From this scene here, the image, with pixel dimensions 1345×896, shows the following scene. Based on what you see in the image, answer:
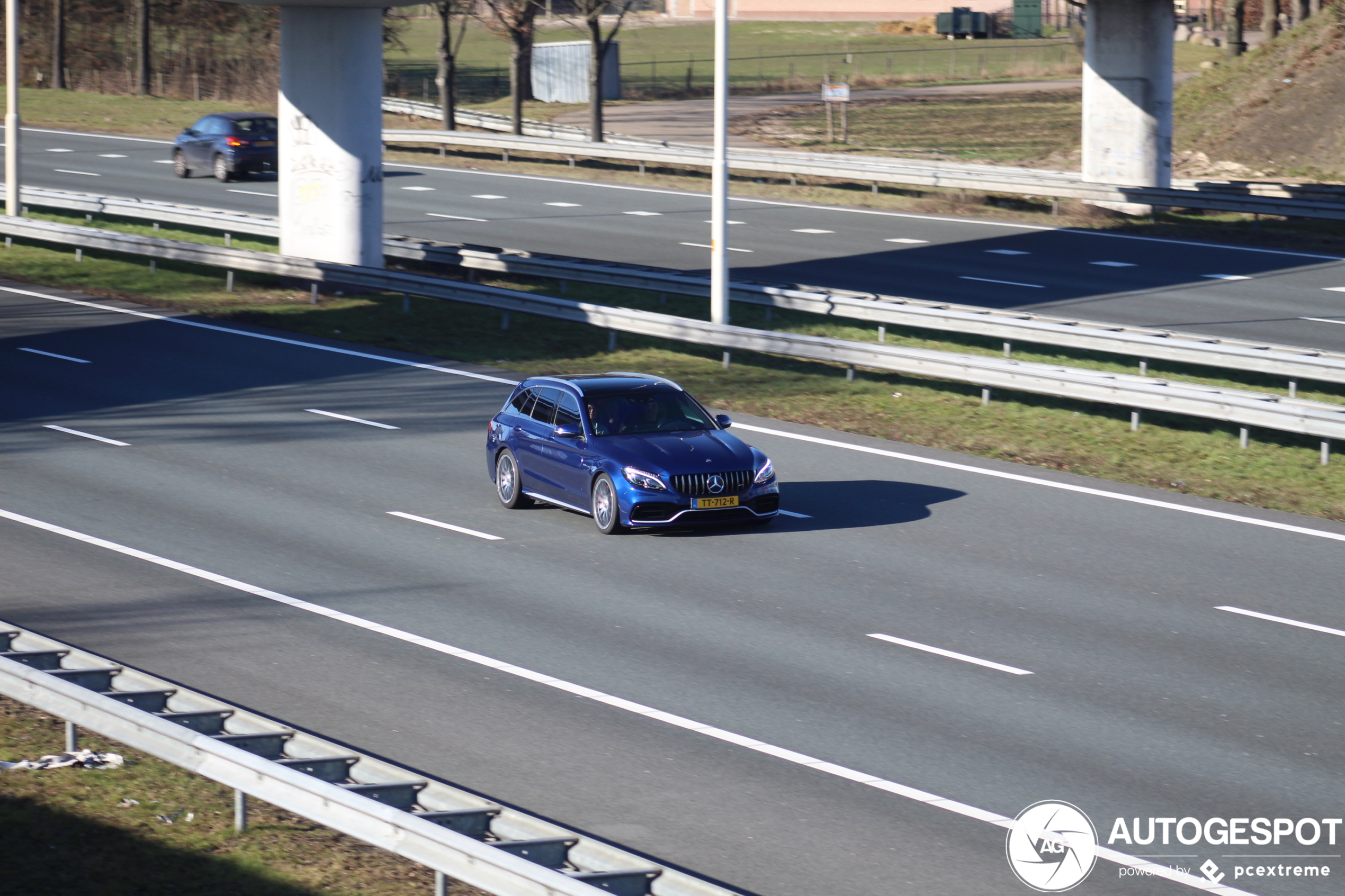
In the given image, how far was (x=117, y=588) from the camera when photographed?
42.4ft

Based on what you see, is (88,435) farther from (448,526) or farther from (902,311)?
(902,311)

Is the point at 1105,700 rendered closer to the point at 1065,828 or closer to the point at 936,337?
the point at 1065,828

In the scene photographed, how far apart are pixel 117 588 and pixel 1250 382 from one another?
15011 millimetres

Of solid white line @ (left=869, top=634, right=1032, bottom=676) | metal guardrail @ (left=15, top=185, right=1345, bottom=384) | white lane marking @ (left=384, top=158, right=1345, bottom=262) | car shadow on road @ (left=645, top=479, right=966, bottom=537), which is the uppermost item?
white lane marking @ (left=384, top=158, right=1345, bottom=262)

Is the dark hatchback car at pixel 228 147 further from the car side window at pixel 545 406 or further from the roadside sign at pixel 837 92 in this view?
the car side window at pixel 545 406

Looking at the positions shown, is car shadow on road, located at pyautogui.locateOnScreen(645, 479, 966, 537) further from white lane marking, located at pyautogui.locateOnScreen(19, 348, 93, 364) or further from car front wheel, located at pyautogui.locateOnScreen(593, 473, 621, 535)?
white lane marking, located at pyautogui.locateOnScreen(19, 348, 93, 364)

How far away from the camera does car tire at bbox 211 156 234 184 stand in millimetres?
44469

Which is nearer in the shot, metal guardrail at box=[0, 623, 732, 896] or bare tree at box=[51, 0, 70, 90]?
metal guardrail at box=[0, 623, 732, 896]

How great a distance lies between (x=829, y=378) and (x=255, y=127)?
27.8 m

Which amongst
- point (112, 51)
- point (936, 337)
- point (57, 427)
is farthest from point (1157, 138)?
point (112, 51)

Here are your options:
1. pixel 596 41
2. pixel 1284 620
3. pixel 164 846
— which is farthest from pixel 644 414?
pixel 596 41

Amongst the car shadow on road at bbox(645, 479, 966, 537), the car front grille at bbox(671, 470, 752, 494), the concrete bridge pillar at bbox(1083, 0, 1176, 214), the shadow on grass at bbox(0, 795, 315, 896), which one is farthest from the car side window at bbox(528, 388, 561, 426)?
the concrete bridge pillar at bbox(1083, 0, 1176, 214)

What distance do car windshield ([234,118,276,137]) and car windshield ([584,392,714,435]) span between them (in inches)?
1267

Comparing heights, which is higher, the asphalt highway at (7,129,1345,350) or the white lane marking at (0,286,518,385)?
the asphalt highway at (7,129,1345,350)
